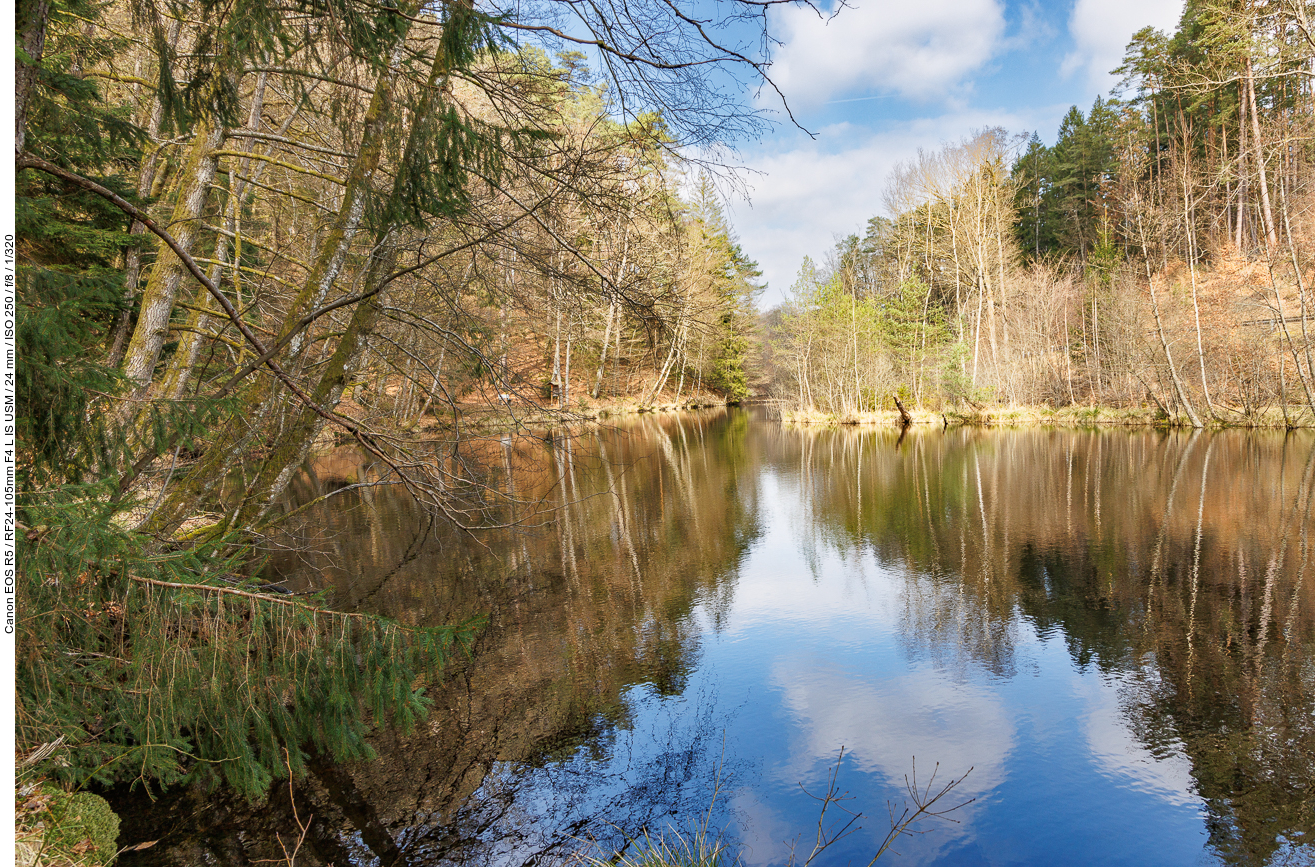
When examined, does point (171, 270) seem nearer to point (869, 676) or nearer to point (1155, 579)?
point (869, 676)

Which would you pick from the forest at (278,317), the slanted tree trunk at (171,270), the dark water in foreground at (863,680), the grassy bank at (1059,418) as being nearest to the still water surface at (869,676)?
the dark water in foreground at (863,680)

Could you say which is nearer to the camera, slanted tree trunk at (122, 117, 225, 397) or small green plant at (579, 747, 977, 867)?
small green plant at (579, 747, 977, 867)

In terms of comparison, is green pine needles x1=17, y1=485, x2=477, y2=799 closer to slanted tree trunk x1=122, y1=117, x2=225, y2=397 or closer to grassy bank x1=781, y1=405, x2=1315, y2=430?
slanted tree trunk x1=122, y1=117, x2=225, y2=397

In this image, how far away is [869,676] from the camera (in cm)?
611

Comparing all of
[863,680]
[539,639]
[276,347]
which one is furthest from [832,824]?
[276,347]

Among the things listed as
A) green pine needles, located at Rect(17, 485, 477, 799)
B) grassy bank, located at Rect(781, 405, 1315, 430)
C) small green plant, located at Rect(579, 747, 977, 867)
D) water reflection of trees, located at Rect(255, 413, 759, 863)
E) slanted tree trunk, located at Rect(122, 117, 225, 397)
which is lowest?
small green plant, located at Rect(579, 747, 977, 867)

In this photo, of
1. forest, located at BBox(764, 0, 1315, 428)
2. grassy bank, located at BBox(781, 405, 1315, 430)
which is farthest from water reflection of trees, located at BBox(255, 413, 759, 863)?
grassy bank, located at BBox(781, 405, 1315, 430)

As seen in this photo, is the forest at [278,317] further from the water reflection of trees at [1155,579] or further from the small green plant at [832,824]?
the water reflection of trees at [1155,579]

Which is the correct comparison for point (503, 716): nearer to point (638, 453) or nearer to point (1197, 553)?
point (1197, 553)

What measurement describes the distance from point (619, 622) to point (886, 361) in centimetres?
2472

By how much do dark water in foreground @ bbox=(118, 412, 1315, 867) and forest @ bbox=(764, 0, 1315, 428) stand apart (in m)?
11.3

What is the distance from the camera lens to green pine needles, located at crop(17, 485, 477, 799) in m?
2.49

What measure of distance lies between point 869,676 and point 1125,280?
87.2 feet

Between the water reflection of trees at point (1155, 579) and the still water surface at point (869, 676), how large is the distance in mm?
35
